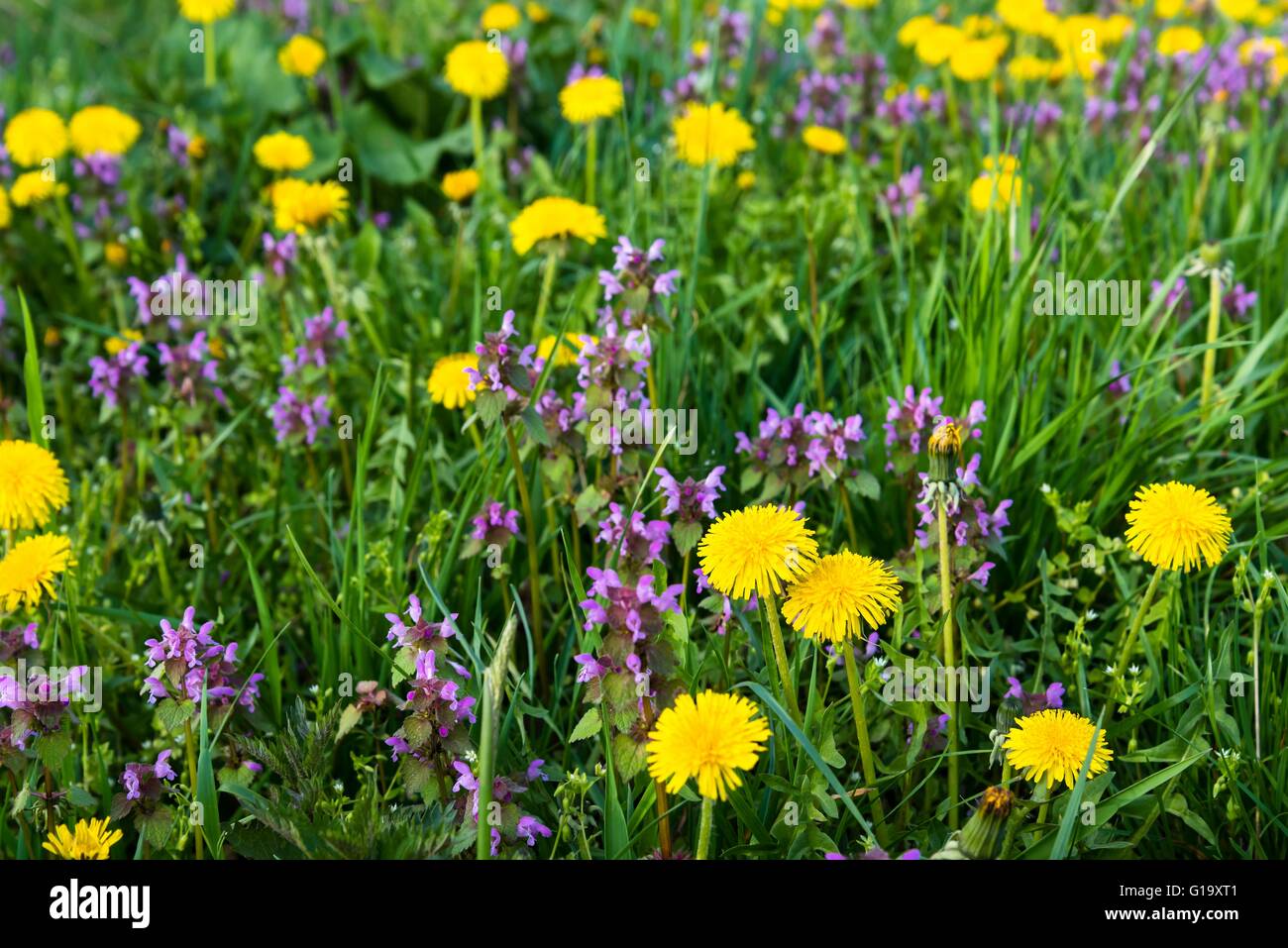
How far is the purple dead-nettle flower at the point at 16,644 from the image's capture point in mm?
2084

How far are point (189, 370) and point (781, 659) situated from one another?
1573mm

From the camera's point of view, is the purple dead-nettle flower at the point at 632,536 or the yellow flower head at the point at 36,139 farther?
the yellow flower head at the point at 36,139

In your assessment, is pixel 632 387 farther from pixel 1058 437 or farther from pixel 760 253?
pixel 760 253

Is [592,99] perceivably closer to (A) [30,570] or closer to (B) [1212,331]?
(B) [1212,331]

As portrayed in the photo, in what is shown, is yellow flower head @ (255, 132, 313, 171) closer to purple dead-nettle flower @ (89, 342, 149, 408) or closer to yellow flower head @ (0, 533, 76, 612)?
purple dead-nettle flower @ (89, 342, 149, 408)

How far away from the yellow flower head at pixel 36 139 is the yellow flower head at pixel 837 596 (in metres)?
2.81

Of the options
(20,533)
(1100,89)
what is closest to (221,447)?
(20,533)

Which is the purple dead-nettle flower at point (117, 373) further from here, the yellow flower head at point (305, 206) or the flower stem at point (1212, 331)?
the flower stem at point (1212, 331)

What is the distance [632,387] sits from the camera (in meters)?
2.40

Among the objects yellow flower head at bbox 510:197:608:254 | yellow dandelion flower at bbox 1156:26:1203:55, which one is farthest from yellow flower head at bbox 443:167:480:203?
yellow dandelion flower at bbox 1156:26:1203:55

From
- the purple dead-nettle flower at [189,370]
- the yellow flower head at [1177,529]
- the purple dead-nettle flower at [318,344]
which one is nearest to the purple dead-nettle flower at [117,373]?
the purple dead-nettle flower at [189,370]

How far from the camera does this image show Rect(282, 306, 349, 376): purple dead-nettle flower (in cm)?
284

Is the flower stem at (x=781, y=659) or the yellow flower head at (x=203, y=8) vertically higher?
the yellow flower head at (x=203, y=8)

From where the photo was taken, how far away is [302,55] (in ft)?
13.4
